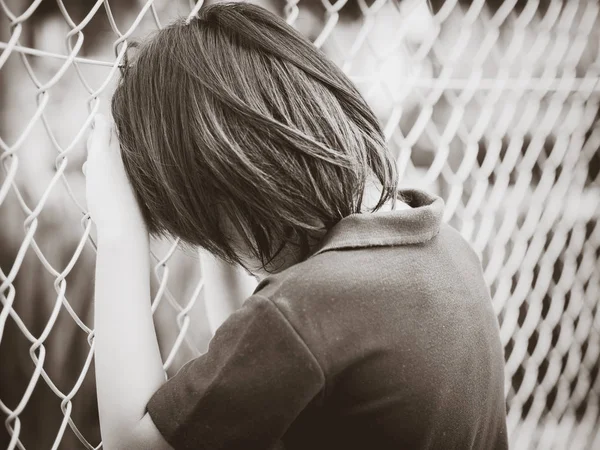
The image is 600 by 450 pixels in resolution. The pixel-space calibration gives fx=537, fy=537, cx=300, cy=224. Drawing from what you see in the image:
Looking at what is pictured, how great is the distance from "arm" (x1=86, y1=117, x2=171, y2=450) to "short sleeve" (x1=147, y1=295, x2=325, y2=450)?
55 mm

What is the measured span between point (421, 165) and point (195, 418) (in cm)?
121

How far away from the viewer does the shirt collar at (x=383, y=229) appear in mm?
633

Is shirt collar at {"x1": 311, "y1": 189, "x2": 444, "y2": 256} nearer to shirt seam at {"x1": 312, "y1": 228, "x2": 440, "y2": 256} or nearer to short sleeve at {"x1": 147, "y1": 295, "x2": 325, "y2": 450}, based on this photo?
shirt seam at {"x1": 312, "y1": 228, "x2": 440, "y2": 256}

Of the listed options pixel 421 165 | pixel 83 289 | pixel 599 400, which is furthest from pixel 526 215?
pixel 83 289

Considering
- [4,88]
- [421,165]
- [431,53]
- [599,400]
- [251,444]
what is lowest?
[599,400]

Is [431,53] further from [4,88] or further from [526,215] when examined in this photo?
[4,88]

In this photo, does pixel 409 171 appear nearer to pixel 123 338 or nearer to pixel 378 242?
pixel 378 242

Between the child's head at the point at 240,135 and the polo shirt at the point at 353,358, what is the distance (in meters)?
0.07

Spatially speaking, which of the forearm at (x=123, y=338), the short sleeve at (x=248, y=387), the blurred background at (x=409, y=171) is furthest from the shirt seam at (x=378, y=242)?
the blurred background at (x=409, y=171)

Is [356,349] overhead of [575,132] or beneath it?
beneath

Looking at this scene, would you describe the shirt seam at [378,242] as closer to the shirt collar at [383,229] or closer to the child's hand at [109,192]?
the shirt collar at [383,229]

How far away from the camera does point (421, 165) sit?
1611mm

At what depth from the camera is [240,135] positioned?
2.18 feet

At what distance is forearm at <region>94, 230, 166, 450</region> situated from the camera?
634 millimetres
